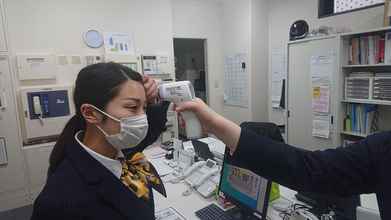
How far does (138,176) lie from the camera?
1.22m

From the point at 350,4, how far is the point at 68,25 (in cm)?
360

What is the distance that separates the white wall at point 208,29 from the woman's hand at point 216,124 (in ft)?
12.6

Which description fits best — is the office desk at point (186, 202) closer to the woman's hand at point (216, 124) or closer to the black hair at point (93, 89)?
the black hair at point (93, 89)

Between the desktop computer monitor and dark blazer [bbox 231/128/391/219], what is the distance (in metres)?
0.56

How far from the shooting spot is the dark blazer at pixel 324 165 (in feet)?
2.35

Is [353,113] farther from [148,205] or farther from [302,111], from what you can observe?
[148,205]

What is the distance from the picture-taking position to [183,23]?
178 inches

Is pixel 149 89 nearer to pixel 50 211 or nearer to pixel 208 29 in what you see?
pixel 50 211

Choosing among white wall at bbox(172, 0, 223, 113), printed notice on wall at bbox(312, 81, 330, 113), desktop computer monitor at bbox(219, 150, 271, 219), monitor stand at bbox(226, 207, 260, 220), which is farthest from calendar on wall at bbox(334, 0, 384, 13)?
monitor stand at bbox(226, 207, 260, 220)

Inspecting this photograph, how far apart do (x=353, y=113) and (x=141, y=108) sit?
276 cm

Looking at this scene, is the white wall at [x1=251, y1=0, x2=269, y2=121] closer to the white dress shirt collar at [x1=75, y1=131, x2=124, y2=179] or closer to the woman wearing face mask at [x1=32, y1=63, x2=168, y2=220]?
the woman wearing face mask at [x1=32, y1=63, x2=168, y2=220]

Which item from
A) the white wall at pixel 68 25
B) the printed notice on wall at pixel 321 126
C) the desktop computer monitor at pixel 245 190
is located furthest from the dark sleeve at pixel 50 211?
the printed notice on wall at pixel 321 126

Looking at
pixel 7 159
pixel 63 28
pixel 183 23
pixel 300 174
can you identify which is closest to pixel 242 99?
pixel 183 23

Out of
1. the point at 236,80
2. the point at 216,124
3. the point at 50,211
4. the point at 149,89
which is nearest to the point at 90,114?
the point at 149,89
